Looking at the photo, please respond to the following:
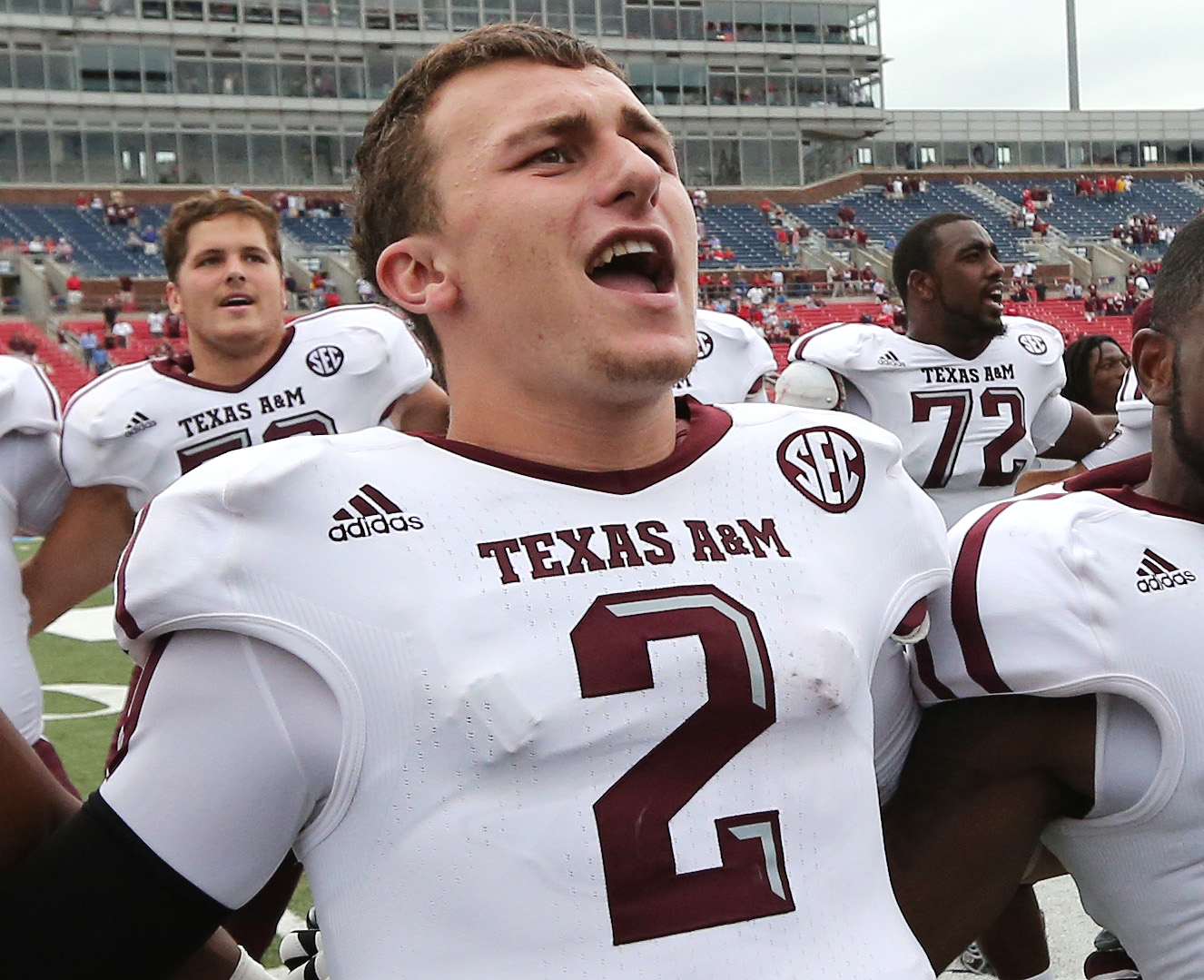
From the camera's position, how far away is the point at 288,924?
358 cm

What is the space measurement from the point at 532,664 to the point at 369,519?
0.22m

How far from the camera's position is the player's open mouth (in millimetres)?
1464

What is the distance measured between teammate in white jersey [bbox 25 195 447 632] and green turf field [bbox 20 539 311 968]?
3.81 ft

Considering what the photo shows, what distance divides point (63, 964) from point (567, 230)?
0.83 m

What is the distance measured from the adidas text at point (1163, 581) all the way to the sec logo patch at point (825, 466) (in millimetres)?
355

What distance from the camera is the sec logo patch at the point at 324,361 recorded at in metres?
3.70

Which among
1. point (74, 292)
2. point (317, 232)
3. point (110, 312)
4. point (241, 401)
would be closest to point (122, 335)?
point (110, 312)

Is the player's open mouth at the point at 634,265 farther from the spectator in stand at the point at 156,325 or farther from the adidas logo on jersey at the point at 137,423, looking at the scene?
the spectator in stand at the point at 156,325

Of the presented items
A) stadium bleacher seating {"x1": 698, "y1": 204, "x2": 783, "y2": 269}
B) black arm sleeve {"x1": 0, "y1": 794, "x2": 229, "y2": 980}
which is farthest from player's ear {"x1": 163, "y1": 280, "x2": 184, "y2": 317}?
stadium bleacher seating {"x1": 698, "y1": 204, "x2": 783, "y2": 269}

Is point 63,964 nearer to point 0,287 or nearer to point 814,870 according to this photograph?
point 814,870

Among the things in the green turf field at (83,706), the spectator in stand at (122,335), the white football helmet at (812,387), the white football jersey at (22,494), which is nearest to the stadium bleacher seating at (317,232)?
the spectator in stand at (122,335)

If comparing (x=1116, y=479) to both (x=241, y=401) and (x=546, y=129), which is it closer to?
(x=546, y=129)

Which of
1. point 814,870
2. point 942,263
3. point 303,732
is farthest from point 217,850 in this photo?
point 942,263

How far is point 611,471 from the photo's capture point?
4.84 feet
